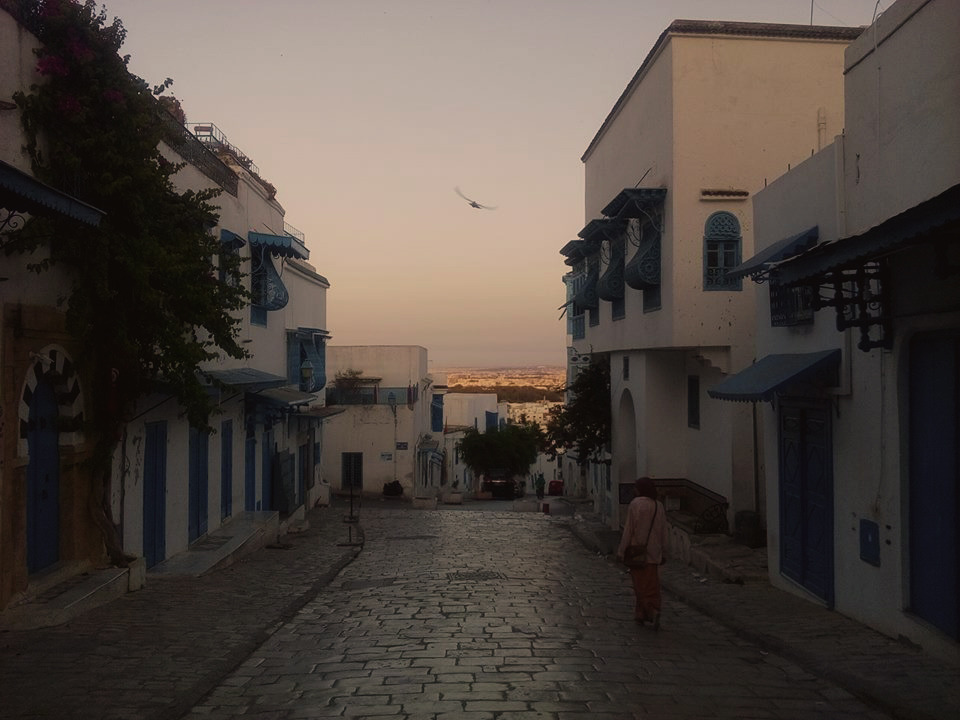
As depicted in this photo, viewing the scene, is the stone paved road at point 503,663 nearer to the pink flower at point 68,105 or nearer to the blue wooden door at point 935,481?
the blue wooden door at point 935,481

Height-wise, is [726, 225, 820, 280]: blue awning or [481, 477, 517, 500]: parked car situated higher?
[726, 225, 820, 280]: blue awning

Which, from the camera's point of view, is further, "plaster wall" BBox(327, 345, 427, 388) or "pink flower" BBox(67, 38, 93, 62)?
"plaster wall" BBox(327, 345, 427, 388)

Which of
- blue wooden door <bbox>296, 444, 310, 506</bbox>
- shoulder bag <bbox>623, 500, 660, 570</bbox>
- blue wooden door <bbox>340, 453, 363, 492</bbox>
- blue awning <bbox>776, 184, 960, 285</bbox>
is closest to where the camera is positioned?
blue awning <bbox>776, 184, 960, 285</bbox>

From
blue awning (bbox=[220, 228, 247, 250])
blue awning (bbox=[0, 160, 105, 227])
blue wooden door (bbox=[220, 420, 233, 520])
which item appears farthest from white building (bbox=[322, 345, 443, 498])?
blue awning (bbox=[0, 160, 105, 227])

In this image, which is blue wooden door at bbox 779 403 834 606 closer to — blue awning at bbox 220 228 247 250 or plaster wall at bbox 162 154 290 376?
plaster wall at bbox 162 154 290 376

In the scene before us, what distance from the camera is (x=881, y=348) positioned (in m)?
8.48

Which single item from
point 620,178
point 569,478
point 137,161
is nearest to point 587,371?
point 620,178

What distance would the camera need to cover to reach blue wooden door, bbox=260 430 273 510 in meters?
21.2

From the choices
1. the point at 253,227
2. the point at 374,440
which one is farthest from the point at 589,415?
the point at 374,440

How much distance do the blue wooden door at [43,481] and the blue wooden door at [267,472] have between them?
1082 centimetres

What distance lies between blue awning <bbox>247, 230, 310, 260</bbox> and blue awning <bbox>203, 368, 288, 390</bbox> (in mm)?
3034

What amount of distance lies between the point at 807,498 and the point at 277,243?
40.2ft

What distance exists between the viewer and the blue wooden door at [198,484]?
1508 cm

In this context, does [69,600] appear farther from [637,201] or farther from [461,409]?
[461,409]
